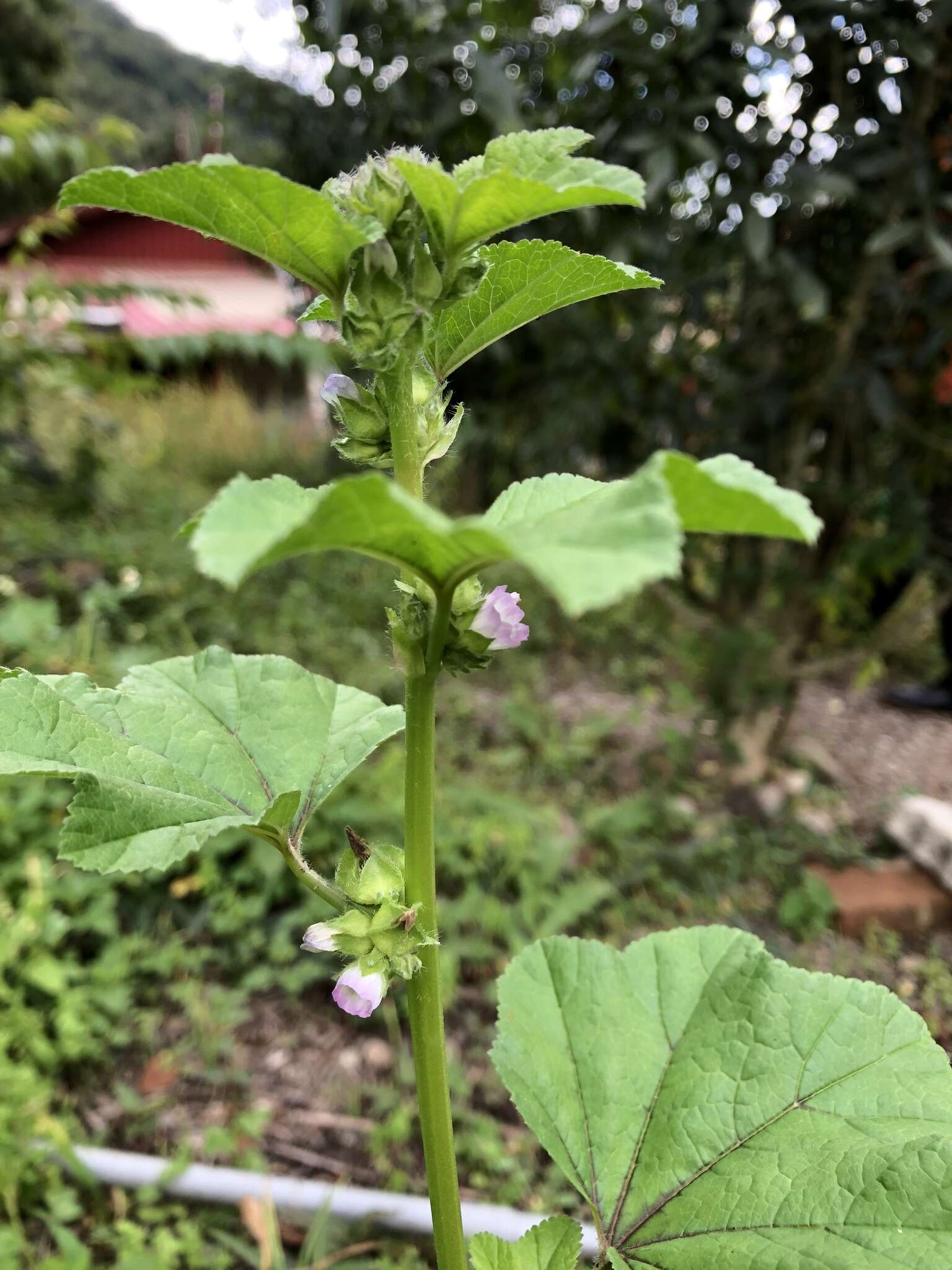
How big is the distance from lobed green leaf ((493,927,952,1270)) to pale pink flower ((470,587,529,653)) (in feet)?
1.47

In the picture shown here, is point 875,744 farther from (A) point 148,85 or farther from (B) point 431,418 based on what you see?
(A) point 148,85

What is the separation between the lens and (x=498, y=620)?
533 mm

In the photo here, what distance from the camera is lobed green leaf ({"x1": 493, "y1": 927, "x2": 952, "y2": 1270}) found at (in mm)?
650

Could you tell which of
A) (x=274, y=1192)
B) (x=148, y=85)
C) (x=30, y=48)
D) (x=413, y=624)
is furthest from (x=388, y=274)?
(x=148, y=85)

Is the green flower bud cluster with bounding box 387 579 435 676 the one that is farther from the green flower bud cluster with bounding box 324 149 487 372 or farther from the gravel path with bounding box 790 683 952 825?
the gravel path with bounding box 790 683 952 825

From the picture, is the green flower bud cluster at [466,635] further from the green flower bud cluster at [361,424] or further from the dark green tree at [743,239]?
the dark green tree at [743,239]

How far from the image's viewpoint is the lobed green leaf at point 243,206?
434mm

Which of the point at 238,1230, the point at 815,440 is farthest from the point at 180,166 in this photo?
the point at 815,440

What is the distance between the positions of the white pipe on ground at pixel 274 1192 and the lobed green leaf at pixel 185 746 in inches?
39.6

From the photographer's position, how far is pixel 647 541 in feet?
1.14

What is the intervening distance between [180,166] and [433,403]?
7.8 inches

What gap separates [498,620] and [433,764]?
3.9 inches

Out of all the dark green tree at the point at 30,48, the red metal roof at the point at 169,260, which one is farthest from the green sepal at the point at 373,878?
the dark green tree at the point at 30,48

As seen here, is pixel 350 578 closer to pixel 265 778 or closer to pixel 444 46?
pixel 444 46
